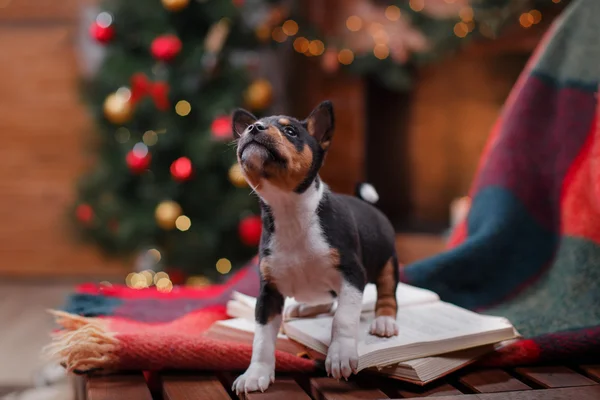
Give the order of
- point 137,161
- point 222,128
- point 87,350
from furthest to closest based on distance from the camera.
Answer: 1. point 137,161
2. point 222,128
3. point 87,350

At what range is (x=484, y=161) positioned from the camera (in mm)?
1403

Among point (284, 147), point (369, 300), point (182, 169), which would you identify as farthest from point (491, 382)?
point (182, 169)

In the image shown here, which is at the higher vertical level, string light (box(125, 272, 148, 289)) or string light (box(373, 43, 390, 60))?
string light (box(373, 43, 390, 60))

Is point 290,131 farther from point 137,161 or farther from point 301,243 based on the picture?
point 137,161

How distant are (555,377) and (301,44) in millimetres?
1787

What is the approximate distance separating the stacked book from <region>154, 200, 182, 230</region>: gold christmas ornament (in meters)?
1.17

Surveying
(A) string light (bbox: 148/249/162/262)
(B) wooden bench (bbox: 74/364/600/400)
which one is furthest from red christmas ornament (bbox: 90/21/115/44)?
(B) wooden bench (bbox: 74/364/600/400)

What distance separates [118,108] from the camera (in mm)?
2188

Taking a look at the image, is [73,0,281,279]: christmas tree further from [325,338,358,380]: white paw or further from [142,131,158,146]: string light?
[325,338,358,380]: white paw

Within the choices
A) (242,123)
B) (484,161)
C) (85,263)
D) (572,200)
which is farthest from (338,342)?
(85,263)

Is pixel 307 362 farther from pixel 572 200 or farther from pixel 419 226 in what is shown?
pixel 419 226

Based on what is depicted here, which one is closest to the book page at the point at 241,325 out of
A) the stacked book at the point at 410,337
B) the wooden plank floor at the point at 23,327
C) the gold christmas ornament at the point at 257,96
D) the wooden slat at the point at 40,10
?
the stacked book at the point at 410,337

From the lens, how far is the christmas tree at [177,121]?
2.18m

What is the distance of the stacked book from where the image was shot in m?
0.84
